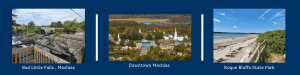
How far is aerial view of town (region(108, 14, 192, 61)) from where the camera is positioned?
3.38 m

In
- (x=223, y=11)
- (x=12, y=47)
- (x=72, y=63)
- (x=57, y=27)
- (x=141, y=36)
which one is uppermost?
(x=223, y=11)

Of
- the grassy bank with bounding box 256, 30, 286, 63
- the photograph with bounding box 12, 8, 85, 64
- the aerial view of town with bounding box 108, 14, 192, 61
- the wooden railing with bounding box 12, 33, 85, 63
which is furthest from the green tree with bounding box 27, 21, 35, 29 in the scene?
the grassy bank with bounding box 256, 30, 286, 63

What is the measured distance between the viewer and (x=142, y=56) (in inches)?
132

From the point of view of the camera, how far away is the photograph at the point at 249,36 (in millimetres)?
3361

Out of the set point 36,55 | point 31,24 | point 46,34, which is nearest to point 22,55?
point 36,55

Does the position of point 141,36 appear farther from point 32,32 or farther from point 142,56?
point 32,32

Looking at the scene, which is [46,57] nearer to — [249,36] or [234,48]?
[234,48]

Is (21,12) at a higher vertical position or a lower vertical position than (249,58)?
higher

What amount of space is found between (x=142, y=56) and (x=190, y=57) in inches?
51.4

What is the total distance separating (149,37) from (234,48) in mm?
2437

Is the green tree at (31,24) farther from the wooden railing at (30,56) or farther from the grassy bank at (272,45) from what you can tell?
the grassy bank at (272,45)

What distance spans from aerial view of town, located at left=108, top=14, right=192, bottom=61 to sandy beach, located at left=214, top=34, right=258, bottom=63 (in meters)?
0.80

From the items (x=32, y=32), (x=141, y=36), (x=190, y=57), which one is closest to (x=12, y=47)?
(x=32, y=32)

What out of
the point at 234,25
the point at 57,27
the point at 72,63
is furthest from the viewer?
the point at 57,27
